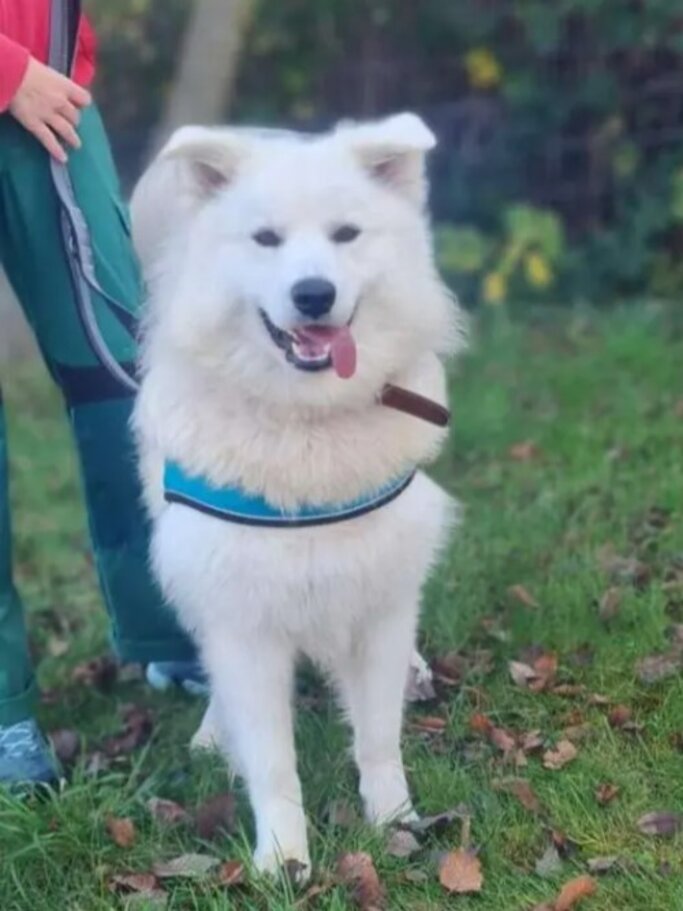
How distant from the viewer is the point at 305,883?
2.95m

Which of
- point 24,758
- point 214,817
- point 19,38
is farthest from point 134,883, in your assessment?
point 19,38

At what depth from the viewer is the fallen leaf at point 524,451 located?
17.9 ft

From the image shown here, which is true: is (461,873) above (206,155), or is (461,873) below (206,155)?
below

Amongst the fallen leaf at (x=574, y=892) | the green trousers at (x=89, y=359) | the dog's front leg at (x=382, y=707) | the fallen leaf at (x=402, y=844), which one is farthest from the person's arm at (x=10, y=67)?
the fallen leaf at (x=574, y=892)

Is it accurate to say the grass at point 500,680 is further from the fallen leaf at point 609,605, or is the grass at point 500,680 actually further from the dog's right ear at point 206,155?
the dog's right ear at point 206,155

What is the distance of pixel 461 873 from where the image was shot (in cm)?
293

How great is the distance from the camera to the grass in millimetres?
2990

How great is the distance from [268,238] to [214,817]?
117 centimetres

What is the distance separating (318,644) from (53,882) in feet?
2.16

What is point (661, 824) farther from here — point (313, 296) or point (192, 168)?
point (192, 168)

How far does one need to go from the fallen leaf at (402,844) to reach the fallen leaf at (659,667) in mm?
750

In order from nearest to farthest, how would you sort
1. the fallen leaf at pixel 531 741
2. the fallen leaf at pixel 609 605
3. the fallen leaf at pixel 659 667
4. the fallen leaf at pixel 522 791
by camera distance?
the fallen leaf at pixel 522 791, the fallen leaf at pixel 531 741, the fallen leaf at pixel 659 667, the fallen leaf at pixel 609 605

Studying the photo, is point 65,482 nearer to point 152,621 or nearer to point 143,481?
point 152,621

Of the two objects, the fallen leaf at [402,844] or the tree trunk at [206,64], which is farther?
the tree trunk at [206,64]
